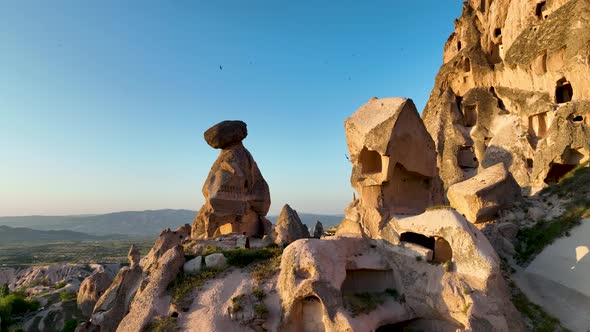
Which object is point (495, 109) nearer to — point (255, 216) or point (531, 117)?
point (531, 117)

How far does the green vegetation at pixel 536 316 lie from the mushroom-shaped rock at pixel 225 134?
666 inches

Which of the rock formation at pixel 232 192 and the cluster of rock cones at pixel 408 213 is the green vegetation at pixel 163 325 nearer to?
Answer: the cluster of rock cones at pixel 408 213

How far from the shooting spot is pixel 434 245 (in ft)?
41.3

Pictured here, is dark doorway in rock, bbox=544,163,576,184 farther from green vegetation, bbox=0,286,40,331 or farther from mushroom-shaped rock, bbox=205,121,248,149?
green vegetation, bbox=0,286,40,331

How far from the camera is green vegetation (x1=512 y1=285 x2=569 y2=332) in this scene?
35.2 feet

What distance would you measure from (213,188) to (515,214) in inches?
624

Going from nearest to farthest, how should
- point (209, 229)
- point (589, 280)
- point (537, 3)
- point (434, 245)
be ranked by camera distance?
point (589, 280) < point (434, 245) < point (209, 229) < point (537, 3)

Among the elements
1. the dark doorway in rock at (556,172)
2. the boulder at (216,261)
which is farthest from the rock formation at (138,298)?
the dark doorway in rock at (556,172)

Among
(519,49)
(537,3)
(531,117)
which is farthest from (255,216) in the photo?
(537,3)

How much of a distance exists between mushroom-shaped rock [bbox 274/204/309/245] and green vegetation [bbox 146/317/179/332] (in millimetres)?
6601

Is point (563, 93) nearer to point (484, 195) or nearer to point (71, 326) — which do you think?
point (484, 195)

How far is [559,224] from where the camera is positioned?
15070 mm

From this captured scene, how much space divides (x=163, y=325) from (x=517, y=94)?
29986mm

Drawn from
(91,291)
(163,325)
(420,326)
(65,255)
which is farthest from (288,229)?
(65,255)
